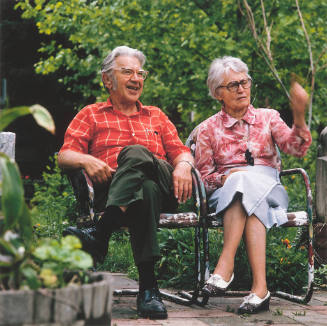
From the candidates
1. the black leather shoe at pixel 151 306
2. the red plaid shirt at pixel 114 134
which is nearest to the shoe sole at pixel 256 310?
the black leather shoe at pixel 151 306

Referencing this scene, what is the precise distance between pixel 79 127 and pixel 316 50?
14.8 feet

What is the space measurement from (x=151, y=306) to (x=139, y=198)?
1.83ft

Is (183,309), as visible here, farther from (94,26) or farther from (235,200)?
(94,26)

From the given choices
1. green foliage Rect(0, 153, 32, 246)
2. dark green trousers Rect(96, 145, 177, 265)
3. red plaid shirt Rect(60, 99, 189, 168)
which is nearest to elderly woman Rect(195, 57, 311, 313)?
red plaid shirt Rect(60, 99, 189, 168)

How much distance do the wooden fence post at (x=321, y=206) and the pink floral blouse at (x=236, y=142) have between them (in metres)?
0.59

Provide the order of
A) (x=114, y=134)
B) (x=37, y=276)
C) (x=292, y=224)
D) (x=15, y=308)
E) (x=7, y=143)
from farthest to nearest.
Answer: (x=114, y=134)
(x=292, y=224)
(x=7, y=143)
(x=37, y=276)
(x=15, y=308)

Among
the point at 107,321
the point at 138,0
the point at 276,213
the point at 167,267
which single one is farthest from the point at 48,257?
the point at 138,0

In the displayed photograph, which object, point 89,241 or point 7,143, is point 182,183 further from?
point 7,143

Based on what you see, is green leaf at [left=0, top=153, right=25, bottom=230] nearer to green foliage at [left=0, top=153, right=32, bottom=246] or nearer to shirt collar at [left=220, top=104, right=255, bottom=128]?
green foliage at [left=0, top=153, right=32, bottom=246]

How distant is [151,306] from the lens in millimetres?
3078

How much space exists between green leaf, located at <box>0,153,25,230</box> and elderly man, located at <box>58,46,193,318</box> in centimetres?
150

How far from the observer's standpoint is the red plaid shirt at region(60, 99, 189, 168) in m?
3.64

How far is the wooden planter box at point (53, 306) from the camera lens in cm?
149

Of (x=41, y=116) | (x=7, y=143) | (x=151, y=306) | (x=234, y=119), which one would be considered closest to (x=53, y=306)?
(x=41, y=116)
